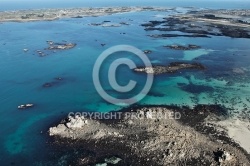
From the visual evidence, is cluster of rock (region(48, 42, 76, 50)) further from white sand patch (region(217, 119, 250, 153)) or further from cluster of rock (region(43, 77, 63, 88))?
white sand patch (region(217, 119, 250, 153))

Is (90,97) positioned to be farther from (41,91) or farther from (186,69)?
(186,69)

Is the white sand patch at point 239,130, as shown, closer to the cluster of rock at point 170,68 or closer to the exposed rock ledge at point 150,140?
the exposed rock ledge at point 150,140

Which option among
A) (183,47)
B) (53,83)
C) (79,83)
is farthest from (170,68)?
(53,83)

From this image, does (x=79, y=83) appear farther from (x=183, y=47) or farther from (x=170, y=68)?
(x=183, y=47)

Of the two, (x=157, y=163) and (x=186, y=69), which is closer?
(x=157, y=163)

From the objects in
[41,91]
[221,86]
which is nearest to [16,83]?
[41,91]
